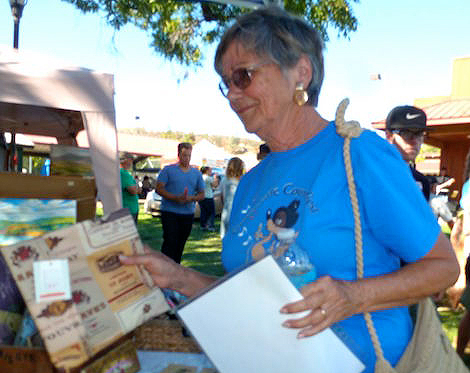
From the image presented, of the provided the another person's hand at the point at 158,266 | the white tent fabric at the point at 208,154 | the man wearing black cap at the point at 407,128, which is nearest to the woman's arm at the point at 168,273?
the another person's hand at the point at 158,266

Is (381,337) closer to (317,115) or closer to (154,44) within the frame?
(317,115)

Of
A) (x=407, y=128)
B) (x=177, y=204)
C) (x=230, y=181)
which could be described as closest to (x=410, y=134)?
(x=407, y=128)

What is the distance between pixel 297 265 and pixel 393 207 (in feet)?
0.83

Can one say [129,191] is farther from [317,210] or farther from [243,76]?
[317,210]

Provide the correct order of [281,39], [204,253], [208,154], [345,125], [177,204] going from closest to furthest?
1. [345,125]
2. [281,39]
3. [177,204]
4. [204,253]
5. [208,154]

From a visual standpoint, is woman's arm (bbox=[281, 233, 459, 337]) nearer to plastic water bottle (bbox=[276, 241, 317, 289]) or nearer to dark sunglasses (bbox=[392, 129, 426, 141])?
plastic water bottle (bbox=[276, 241, 317, 289])

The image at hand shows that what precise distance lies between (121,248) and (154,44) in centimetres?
707

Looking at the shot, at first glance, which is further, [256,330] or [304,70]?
[304,70]

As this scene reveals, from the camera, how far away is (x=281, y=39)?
123 centimetres

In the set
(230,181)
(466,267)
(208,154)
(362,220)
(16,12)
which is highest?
(16,12)

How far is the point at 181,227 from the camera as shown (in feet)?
19.3

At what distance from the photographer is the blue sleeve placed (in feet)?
3.21

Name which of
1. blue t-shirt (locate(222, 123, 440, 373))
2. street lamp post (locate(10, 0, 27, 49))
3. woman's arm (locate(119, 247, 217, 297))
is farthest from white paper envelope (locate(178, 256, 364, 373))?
street lamp post (locate(10, 0, 27, 49))

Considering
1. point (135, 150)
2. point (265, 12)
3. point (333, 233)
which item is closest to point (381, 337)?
point (333, 233)
